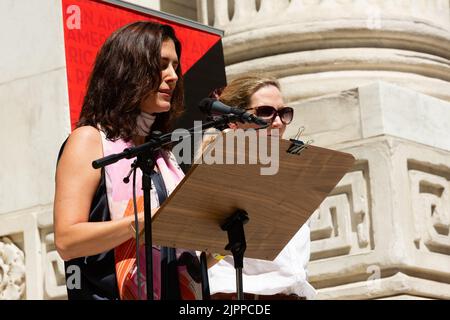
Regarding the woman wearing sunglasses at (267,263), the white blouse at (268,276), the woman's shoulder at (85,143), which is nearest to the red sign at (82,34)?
the woman wearing sunglasses at (267,263)

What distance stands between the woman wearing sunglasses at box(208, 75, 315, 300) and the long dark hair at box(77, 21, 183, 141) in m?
0.71

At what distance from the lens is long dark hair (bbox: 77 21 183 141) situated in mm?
4711

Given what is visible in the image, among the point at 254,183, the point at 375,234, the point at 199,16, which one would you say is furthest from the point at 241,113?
the point at 199,16

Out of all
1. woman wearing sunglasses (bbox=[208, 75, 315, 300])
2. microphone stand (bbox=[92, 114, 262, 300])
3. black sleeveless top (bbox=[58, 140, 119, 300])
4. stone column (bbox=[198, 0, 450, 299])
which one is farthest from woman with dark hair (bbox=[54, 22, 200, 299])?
stone column (bbox=[198, 0, 450, 299])

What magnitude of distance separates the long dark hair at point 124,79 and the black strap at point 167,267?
0.65 ft

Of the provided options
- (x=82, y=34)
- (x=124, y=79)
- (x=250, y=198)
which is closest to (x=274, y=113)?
(x=124, y=79)

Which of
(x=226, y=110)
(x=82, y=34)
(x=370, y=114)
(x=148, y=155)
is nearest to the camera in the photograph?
(x=148, y=155)

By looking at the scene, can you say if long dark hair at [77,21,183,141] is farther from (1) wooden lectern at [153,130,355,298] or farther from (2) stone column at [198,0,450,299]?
(2) stone column at [198,0,450,299]

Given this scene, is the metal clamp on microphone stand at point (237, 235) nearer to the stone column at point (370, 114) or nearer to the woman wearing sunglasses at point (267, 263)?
the woman wearing sunglasses at point (267, 263)

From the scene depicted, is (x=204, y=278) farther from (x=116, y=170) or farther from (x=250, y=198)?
(x=116, y=170)

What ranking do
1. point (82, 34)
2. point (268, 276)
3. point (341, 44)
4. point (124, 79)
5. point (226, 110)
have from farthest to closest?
point (341, 44)
point (82, 34)
point (268, 276)
point (124, 79)
point (226, 110)

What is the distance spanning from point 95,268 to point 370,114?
296cm

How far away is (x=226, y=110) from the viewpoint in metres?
4.45

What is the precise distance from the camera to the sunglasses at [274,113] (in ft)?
18.4
